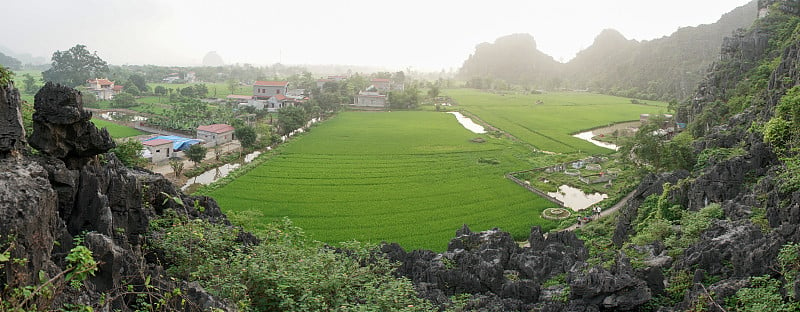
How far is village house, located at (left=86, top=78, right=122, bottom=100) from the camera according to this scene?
312 feet

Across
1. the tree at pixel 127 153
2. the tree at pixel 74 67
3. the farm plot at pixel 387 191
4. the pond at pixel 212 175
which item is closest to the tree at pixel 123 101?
the tree at pixel 74 67

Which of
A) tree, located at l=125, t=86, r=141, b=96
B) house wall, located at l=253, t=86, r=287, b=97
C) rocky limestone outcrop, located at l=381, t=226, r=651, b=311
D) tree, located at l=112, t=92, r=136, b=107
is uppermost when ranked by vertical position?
house wall, located at l=253, t=86, r=287, b=97

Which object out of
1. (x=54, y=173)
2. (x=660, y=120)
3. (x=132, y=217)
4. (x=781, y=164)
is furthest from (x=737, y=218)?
(x=660, y=120)

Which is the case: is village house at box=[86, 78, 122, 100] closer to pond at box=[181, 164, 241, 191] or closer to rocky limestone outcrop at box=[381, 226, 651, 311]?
pond at box=[181, 164, 241, 191]

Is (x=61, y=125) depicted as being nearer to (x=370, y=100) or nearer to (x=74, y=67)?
(x=370, y=100)

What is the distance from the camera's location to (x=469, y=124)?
8050 centimetres

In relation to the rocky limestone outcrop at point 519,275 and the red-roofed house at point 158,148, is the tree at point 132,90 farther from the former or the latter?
the rocky limestone outcrop at point 519,275

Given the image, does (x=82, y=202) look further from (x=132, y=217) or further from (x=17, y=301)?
(x=17, y=301)

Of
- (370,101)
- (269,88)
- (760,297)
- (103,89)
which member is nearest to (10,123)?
(760,297)

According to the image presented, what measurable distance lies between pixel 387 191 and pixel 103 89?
3154 inches

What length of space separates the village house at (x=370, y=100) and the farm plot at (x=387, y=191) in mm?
38044

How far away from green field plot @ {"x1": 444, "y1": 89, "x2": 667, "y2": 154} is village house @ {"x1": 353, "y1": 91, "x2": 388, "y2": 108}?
16020 millimetres

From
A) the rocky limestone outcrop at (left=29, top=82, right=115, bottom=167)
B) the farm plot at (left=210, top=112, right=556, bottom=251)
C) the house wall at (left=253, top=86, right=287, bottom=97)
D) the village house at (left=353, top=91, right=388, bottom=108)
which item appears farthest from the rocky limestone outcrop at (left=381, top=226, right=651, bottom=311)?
the house wall at (left=253, top=86, right=287, bottom=97)

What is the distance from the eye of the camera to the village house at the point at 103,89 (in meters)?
95.0
